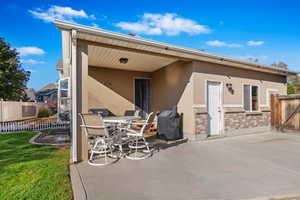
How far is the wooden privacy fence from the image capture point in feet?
22.4

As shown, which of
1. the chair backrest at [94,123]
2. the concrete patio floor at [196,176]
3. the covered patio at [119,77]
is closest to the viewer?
the concrete patio floor at [196,176]

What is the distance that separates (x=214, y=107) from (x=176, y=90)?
1565mm

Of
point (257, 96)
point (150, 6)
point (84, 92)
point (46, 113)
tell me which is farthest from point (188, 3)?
point (46, 113)

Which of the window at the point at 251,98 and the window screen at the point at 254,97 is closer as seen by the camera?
the window at the point at 251,98

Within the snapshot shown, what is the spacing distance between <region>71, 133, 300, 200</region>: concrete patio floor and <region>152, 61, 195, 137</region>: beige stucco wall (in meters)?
1.73

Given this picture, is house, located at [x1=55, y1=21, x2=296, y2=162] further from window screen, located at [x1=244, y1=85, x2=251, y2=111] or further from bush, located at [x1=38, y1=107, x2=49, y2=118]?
bush, located at [x1=38, y1=107, x2=49, y2=118]

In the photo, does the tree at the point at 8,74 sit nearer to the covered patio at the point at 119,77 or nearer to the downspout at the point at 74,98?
the covered patio at the point at 119,77

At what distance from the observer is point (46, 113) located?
15.1 meters

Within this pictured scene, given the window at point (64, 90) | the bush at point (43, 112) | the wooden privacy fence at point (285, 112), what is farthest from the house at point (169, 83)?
the bush at point (43, 112)

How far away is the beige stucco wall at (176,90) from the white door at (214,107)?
2.84 ft

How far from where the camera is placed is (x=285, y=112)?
7.12m

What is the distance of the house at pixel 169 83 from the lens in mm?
3729

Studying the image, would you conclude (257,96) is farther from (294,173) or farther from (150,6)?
(150,6)

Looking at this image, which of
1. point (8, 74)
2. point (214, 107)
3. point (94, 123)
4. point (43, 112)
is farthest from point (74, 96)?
point (8, 74)
